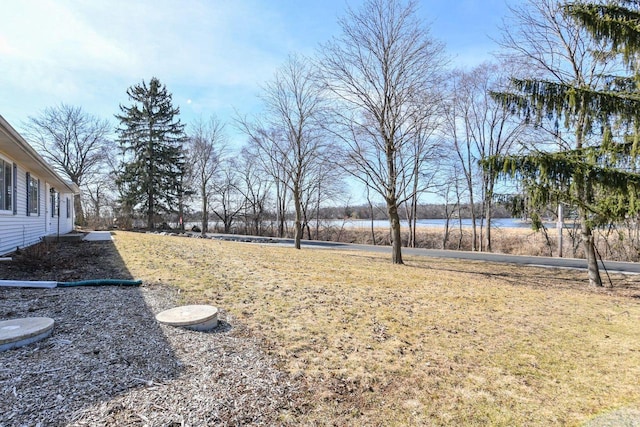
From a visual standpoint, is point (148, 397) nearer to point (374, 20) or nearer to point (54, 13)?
point (54, 13)

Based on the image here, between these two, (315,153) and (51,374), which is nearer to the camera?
(51,374)

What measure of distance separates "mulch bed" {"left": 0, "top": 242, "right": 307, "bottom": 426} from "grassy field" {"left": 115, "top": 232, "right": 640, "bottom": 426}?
340 mm

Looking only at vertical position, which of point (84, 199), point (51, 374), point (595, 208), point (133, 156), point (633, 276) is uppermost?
point (133, 156)

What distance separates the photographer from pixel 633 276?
10.3m

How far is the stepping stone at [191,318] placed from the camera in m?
3.74

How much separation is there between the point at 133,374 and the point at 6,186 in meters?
8.88

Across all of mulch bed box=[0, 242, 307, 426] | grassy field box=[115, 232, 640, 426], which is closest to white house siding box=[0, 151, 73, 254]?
grassy field box=[115, 232, 640, 426]

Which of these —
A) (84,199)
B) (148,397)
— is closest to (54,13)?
(148,397)

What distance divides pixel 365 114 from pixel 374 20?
2.87 m

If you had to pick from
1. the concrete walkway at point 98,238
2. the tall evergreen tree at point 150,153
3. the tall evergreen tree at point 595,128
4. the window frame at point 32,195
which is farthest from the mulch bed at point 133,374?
the tall evergreen tree at point 150,153

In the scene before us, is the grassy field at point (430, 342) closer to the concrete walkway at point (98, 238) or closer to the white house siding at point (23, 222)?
the white house siding at point (23, 222)

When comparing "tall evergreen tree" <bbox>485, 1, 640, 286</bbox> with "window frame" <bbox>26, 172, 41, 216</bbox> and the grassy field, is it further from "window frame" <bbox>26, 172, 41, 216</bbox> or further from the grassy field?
"window frame" <bbox>26, 172, 41, 216</bbox>

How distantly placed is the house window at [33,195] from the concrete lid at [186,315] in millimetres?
9651

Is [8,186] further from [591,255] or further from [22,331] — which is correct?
[591,255]
